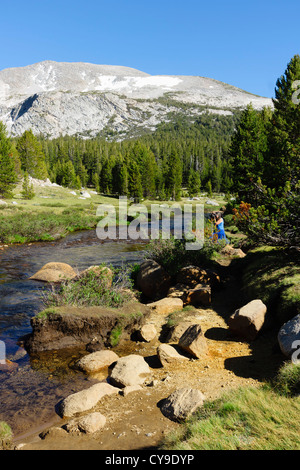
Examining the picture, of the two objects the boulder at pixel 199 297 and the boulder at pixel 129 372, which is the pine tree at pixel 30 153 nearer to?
the boulder at pixel 199 297

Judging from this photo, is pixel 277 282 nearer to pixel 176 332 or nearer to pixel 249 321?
pixel 249 321

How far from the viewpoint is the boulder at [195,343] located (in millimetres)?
7656

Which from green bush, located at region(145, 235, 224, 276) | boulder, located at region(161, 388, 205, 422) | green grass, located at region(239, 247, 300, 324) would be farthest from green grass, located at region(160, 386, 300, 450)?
green bush, located at region(145, 235, 224, 276)

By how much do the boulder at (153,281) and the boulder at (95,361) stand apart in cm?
526

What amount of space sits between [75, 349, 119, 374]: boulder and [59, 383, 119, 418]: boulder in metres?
1.17

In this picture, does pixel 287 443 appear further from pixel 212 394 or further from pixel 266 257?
pixel 266 257

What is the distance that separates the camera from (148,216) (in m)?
47.6

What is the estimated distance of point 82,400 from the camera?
6.09 m

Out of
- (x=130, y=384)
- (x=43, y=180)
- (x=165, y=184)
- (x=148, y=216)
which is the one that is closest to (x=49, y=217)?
(x=148, y=216)

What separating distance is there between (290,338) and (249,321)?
1.62m

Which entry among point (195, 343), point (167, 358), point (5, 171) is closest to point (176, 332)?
point (195, 343)

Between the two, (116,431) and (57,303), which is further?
(57,303)

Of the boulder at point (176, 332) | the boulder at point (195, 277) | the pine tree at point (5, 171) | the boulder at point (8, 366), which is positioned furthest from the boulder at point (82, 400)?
the pine tree at point (5, 171)
